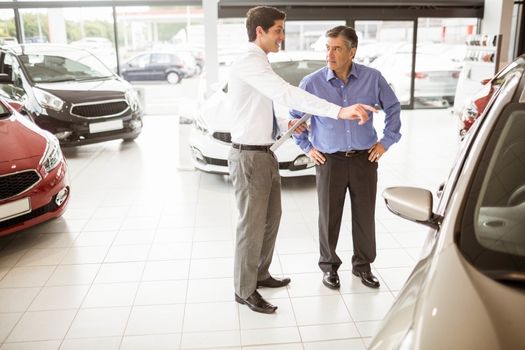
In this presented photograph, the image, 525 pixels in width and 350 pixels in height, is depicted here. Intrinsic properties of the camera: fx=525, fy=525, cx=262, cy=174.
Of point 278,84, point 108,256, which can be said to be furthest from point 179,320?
point 278,84

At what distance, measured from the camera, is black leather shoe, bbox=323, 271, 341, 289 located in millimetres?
3141

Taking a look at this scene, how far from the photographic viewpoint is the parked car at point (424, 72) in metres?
10.5

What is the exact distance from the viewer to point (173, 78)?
38.2ft

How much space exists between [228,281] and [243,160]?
3.14 ft

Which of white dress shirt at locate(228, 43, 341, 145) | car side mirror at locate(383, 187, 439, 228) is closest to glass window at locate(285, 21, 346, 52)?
white dress shirt at locate(228, 43, 341, 145)

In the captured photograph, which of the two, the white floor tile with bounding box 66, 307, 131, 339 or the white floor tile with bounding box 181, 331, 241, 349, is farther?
the white floor tile with bounding box 66, 307, 131, 339

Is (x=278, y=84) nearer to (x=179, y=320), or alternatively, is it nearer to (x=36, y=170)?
(x=179, y=320)

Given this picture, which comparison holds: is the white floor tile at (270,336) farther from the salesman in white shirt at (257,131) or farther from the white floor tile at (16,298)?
the white floor tile at (16,298)

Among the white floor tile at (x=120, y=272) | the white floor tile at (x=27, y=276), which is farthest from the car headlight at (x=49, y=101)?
the white floor tile at (x=120, y=272)

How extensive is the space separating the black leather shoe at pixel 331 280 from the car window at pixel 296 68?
319 cm

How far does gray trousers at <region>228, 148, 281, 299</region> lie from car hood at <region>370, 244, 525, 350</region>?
1292mm

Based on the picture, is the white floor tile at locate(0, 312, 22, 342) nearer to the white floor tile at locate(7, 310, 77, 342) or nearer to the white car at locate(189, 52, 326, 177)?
the white floor tile at locate(7, 310, 77, 342)

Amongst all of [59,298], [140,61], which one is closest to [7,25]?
[140,61]

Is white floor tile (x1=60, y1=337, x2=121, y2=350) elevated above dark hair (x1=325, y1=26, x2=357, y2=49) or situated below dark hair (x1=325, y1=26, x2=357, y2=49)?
below
